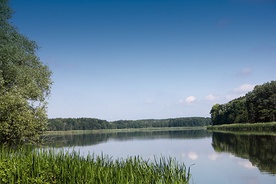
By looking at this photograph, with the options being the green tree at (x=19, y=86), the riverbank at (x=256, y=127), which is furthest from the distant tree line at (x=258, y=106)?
the green tree at (x=19, y=86)

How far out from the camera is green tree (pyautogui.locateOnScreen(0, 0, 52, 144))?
22.6m

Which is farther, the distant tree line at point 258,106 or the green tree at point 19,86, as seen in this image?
the distant tree line at point 258,106

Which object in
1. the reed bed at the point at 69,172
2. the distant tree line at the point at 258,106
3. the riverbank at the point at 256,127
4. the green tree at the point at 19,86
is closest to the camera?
the reed bed at the point at 69,172

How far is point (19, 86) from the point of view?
26594 millimetres

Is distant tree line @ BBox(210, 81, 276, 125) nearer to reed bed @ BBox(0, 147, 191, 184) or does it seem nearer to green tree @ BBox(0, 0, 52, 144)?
green tree @ BBox(0, 0, 52, 144)

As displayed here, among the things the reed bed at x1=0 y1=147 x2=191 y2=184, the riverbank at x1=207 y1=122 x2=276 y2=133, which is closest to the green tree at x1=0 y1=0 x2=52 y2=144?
the reed bed at x1=0 y1=147 x2=191 y2=184

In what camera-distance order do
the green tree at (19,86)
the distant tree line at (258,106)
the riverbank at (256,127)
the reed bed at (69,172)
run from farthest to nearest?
the distant tree line at (258,106) → the riverbank at (256,127) → the green tree at (19,86) → the reed bed at (69,172)

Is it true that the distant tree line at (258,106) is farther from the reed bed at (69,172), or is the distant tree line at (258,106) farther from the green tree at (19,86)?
the reed bed at (69,172)

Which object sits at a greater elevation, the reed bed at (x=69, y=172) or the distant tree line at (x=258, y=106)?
the distant tree line at (x=258, y=106)

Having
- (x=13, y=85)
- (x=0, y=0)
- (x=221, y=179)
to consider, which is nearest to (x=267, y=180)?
(x=221, y=179)

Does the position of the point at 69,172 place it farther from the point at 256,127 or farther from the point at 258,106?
the point at 258,106

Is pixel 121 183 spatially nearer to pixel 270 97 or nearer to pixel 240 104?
pixel 270 97

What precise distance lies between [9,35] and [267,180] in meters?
23.1

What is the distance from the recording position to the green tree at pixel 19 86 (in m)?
22.6
